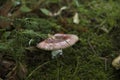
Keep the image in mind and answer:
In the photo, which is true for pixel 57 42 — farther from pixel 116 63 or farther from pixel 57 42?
pixel 116 63

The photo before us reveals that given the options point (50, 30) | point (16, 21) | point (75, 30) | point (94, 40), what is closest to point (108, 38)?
point (94, 40)

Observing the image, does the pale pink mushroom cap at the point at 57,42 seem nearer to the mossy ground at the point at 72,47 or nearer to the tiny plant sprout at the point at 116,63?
the mossy ground at the point at 72,47

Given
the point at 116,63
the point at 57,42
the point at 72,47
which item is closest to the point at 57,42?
the point at 57,42

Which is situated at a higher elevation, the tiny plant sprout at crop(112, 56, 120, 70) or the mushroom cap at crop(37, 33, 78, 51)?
the mushroom cap at crop(37, 33, 78, 51)

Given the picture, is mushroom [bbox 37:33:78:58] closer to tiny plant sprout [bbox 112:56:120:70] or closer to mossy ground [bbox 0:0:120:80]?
mossy ground [bbox 0:0:120:80]

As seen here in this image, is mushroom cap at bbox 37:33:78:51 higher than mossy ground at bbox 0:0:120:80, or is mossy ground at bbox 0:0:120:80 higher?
mushroom cap at bbox 37:33:78:51

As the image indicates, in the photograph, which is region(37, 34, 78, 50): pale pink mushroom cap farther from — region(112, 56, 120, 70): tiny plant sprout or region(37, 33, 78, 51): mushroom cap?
region(112, 56, 120, 70): tiny plant sprout

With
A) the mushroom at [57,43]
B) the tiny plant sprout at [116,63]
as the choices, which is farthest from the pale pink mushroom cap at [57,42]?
the tiny plant sprout at [116,63]

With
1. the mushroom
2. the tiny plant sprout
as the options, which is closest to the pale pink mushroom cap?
the mushroom

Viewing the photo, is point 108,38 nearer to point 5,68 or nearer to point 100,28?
point 100,28

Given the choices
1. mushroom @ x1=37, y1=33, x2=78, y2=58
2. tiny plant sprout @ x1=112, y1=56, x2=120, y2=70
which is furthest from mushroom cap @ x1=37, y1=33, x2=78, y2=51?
tiny plant sprout @ x1=112, y1=56, x2=120, y2=70
